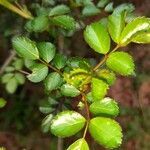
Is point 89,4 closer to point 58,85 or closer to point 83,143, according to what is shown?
point 58,85

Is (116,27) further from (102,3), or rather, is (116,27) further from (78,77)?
(102,3)

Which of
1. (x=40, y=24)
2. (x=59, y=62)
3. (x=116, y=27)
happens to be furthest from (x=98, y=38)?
(x=40, y=24)

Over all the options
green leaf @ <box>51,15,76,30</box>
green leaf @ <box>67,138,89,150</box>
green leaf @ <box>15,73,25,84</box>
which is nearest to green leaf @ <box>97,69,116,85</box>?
green leaf @ <box>67,138,89,150</box>

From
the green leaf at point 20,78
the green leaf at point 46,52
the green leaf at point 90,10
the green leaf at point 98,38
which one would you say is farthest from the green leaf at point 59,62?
the green leaf at point 20,78

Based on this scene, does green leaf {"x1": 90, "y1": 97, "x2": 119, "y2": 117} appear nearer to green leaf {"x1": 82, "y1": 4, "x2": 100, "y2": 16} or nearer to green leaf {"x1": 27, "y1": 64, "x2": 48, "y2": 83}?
green leaf {"x1": 27, "y1": 64, "x2": 48, "y2": 83}

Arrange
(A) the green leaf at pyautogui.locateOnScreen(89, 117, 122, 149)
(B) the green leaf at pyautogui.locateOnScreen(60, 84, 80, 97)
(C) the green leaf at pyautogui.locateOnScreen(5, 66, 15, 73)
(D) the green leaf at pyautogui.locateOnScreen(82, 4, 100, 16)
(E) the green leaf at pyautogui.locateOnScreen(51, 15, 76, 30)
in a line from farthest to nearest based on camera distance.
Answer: (C) the green leaf at pyautogui.locateOnScreen(5, 66, 15, 73)
(D) the green leaf at pyautogui.locateOnScreen(82, 4, 100, 16)
(E) the green leaf at pyautogui.locateOnScreen(51, 15, 76, 30)
(B) the green leaf at pyautogui.locateOnScreen(60, 84, 80, 97)
(A) the green leaf at pyautogui.locateOnScreen(89, 117, 122, 149)
